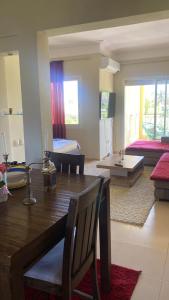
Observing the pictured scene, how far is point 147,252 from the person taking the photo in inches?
97.9

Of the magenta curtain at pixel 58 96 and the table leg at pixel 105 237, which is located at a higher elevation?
the magenta curtain at pixel 58 96

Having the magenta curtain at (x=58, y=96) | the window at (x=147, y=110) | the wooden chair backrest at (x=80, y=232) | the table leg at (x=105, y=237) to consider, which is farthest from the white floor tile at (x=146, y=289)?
the window at (x=147, y=110)

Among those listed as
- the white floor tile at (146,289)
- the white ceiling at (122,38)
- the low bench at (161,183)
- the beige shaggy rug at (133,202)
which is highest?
the white ceiling at (122,38)

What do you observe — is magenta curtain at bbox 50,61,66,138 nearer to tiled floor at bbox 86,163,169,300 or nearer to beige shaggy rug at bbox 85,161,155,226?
beige shaggy rug at bbox 85,161,155,226

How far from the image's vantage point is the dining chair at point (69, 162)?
2.26 m

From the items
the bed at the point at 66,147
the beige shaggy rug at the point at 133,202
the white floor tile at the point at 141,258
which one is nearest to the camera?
the white floor tile at the point at 141,258

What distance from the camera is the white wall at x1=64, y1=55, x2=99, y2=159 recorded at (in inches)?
249

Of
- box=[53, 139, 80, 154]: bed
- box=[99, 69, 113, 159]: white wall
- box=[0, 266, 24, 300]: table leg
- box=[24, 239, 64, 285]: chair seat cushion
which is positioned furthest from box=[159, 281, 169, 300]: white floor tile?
box=[99, 69, 113, 159]: white wall

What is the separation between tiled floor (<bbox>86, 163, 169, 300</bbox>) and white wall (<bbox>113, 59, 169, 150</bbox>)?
14.5 feet

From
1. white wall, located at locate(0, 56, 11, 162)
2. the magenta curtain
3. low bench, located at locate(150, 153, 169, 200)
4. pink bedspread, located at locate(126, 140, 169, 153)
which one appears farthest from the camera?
the magenta curtain

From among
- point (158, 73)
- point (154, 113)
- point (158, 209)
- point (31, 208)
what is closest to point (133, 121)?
point (154, 113)

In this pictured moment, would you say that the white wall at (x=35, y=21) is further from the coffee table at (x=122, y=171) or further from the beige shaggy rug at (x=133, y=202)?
the coffee table at (x=122, y=171)

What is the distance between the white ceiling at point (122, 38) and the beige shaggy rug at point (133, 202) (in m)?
2.96

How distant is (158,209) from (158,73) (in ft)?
15.2
